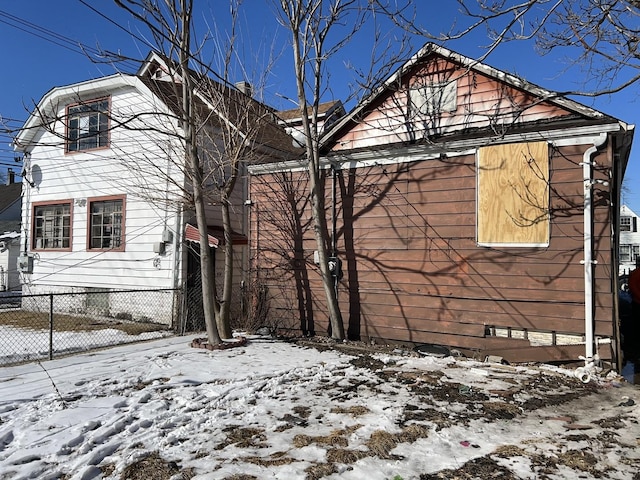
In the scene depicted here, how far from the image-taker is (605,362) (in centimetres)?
650

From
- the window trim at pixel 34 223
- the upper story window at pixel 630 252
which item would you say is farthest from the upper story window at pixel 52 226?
the upper story window at pixel 630 252

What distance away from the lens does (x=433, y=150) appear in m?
7.98

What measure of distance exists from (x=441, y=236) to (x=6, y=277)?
2085 centimetres

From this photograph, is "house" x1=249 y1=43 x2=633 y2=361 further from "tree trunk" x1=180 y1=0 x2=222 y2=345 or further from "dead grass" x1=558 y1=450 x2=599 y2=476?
"dead grass" x1=558 y1=450 x2=599 y2=476

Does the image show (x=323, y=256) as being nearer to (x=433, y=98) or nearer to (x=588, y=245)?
(x=433, y=98)

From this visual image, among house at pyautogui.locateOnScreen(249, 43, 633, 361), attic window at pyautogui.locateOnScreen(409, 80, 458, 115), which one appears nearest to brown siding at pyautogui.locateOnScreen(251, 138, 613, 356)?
house at pyautogui.locateOnScreen(249, 43, 633, 361)

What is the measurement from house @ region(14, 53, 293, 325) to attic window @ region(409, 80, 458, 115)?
348 cm

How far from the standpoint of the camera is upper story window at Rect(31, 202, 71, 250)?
13.0m

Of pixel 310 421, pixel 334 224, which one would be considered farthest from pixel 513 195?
pixel 310 421

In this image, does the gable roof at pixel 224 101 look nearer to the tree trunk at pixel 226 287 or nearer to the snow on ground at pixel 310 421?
the tree trunk at pixel 226 287

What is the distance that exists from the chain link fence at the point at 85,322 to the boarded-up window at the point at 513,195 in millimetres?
6220

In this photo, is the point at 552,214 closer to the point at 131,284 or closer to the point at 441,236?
the point at 441,236

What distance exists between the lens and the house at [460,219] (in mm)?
6711

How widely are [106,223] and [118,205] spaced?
2.22 feet
